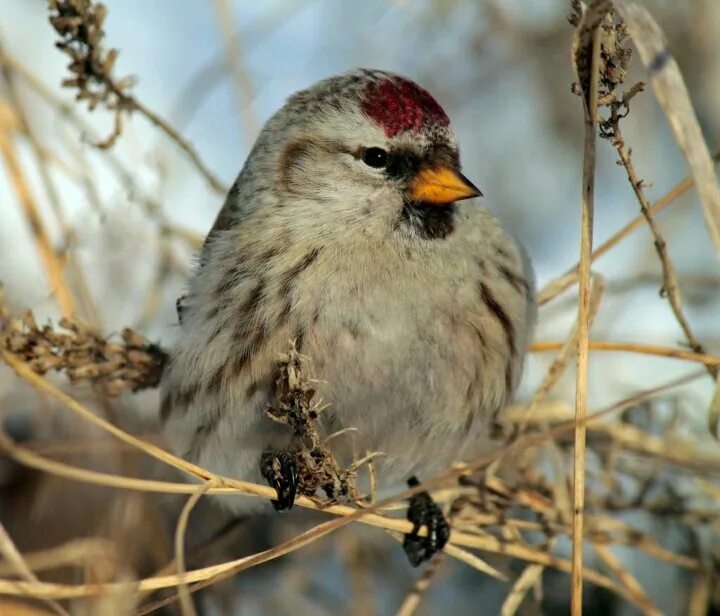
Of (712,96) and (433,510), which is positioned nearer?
(433,510)

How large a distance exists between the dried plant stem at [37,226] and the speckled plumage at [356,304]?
1.25ft

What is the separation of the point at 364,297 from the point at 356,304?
0.06 feet

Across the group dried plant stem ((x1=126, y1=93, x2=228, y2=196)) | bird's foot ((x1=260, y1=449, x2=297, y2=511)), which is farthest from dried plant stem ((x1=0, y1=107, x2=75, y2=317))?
bird's foot ((x1=260, y1=449, x2=297, y2=511))

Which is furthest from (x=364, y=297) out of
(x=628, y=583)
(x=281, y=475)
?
(x=628, y=583)

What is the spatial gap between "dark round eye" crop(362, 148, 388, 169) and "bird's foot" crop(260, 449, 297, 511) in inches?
20.7

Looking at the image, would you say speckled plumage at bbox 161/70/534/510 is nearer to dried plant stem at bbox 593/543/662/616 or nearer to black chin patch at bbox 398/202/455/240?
black chin patch at bbox 398/202/455/240

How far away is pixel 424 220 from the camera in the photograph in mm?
1817

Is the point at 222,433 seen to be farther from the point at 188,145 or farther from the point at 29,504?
the point at 29,504

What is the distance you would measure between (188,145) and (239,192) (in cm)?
22

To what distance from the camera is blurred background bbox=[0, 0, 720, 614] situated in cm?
238

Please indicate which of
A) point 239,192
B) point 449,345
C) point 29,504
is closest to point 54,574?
point 29,504

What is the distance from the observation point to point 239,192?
2080 mm

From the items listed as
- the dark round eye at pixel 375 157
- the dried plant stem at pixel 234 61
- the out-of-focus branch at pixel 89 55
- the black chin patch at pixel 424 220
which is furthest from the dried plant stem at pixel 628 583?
the dried plant stem at pixel 234 61

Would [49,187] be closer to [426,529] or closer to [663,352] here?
[426,529]
